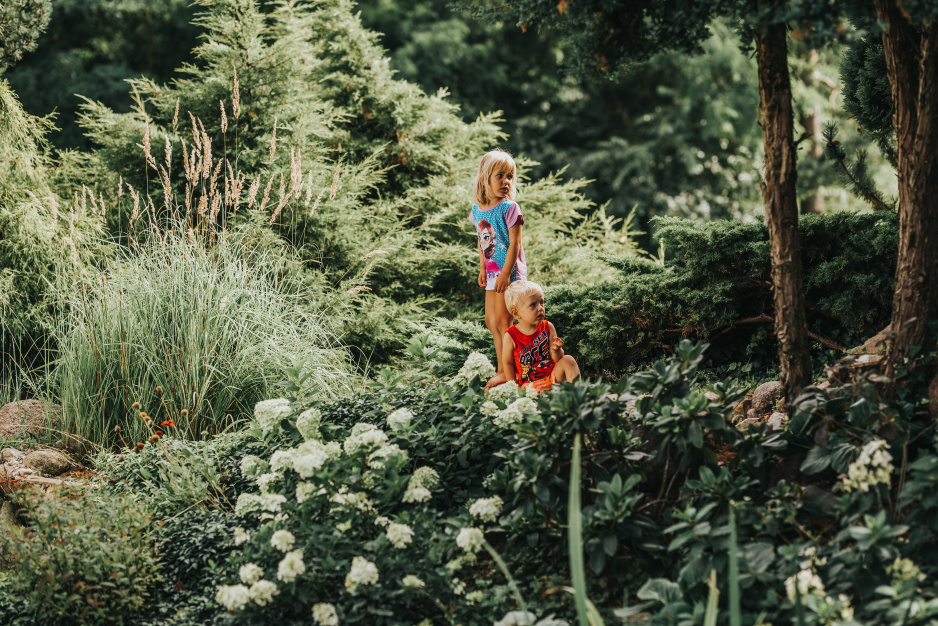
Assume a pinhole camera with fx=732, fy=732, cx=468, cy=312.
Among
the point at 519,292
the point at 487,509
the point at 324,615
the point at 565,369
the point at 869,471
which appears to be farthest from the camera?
the point at 519,292

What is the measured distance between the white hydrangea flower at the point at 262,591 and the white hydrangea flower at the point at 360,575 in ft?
0.85

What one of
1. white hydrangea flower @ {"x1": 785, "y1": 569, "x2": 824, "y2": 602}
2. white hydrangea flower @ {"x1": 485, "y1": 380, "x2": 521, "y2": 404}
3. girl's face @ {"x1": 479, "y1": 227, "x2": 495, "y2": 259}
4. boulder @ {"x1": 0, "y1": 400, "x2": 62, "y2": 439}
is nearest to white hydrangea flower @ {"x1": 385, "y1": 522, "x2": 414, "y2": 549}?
white hydrangea flower @ {"x1": 485, "y1": 380, "x2": 521, "y2": 404}

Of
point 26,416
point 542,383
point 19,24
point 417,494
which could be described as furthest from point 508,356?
point 19,24

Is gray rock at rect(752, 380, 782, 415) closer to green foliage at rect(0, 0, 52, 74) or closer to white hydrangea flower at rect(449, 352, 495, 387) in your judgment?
white hydrangea flower at rect(449, 352, 495, 387)

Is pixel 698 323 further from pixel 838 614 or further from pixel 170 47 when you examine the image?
pixel 170 47

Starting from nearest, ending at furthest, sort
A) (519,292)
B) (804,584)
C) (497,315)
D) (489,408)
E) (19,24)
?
1. (804,584)
2. (489,408)
3. (519,292)
4. (497,315)
5. (19,24)

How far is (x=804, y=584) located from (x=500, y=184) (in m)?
3.08

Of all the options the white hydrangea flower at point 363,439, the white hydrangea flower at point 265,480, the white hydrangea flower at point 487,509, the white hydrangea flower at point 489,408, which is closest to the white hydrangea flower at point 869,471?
the white hydrangea flower at point 487,509

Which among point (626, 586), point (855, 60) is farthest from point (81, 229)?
point (855, 60)

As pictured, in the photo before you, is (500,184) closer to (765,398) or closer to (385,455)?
(765,398)

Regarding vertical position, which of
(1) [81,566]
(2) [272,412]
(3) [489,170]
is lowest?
(1) [81,566]

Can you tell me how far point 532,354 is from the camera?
3.87 m

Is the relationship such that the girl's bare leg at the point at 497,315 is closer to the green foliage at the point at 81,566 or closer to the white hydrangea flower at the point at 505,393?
the white hydrangea flower at the point at 505,393

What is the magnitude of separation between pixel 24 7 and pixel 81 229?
6.08 ft
